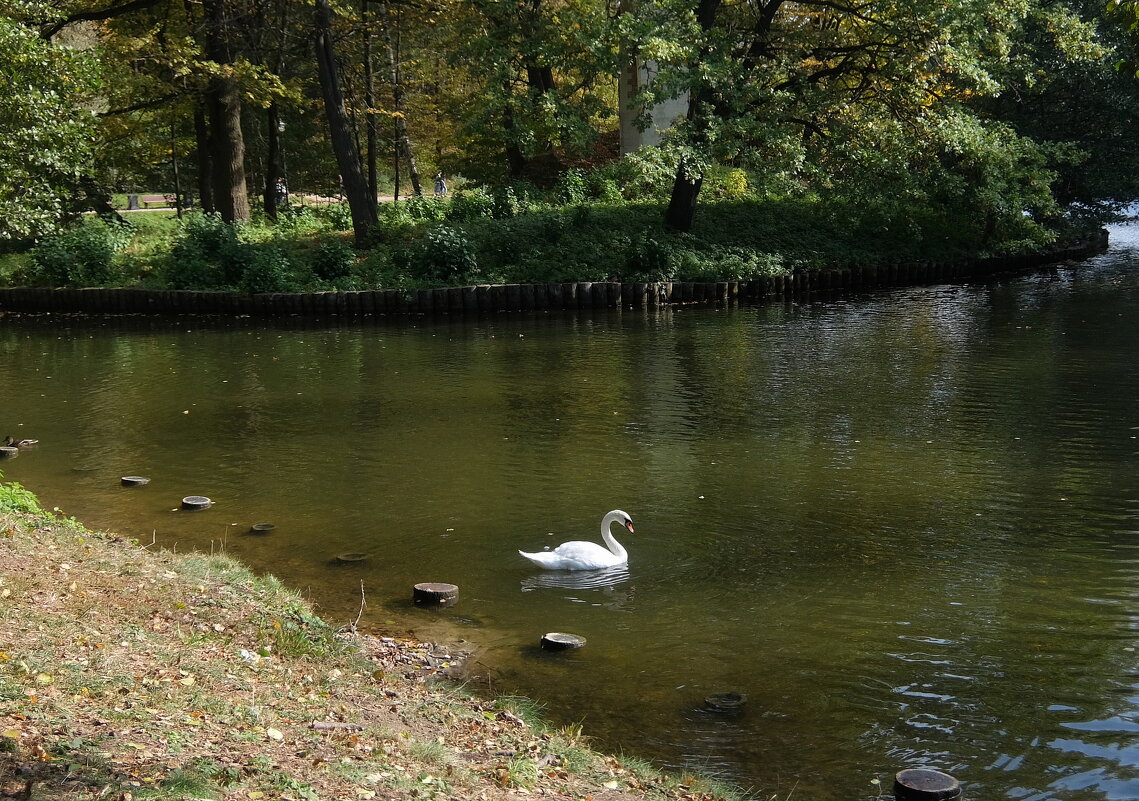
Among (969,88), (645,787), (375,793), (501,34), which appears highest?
(501,34)

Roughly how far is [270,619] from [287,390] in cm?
1078

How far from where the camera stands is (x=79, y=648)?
6.27 m

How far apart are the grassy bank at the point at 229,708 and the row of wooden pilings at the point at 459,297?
60.9 ft

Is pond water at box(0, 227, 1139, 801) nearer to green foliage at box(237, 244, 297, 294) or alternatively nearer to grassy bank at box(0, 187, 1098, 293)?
green foliage at box(237, 244, 297, 294)

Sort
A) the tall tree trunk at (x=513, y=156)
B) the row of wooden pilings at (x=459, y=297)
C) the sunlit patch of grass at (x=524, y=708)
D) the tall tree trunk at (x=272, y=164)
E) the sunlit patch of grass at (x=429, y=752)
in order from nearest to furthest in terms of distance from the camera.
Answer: the sunlit patch of grass at (x=429, y=752), the sunlit patch of grass at (x=524, y=708), the row of wooden pilings at (x=459, y=297), the tall tree trunk at (x=513, y=156), the tall tree trunk at (x=272, y=164)

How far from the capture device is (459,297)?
26609 millimetres

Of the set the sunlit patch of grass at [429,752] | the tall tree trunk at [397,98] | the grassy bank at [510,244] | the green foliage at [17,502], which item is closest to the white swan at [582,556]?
the sunlit patch of grass at [429,752]

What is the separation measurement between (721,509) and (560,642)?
Answer: 139 inches

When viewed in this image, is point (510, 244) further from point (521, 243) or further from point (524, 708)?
point (524, 708)

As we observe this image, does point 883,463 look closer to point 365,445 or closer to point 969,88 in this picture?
point 365,445

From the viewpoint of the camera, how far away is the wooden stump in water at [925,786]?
18.7ft

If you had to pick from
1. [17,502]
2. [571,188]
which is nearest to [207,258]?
[571,188]

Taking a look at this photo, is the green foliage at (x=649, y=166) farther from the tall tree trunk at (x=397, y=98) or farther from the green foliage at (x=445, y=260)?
the tall tree trunk at (x=397, y=98)

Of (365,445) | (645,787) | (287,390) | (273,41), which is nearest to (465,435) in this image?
(365,445)
